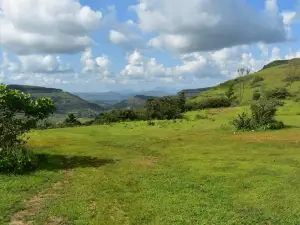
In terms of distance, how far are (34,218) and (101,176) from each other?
9400mm

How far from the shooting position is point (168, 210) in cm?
1905

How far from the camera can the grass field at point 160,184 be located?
60.4ft

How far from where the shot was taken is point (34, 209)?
1942 centimetres

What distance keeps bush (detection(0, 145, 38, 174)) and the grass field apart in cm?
107

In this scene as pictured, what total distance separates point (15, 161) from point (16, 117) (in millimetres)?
5301

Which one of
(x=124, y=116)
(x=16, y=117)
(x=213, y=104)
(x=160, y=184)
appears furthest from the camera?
(x=213, y=104)

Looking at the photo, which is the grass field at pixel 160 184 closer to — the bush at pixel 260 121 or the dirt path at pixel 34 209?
the dirt path at pixel 34 209

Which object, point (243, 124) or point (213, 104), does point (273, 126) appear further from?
point (213, 104)

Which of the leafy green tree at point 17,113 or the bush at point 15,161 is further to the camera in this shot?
the leafy green tree at point 17,113

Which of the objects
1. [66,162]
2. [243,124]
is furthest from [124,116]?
[66,162]

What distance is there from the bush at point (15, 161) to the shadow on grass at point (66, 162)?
79 cm

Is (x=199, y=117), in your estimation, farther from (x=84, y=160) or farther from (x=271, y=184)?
(x=271, y=184)

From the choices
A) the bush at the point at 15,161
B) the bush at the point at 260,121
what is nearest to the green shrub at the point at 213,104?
the bush at the point at 260,121

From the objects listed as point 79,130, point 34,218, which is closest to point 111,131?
point 79,130
